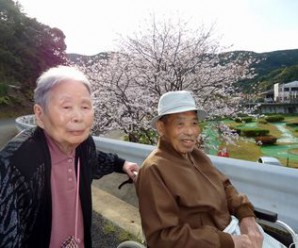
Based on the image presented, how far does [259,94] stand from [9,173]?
1237 centimetres

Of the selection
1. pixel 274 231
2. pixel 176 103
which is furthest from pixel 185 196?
pixel 274 231

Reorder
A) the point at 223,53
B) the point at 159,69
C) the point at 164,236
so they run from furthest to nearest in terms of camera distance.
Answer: the point at 223,53 → the point at 159,69 → the point at 164,236

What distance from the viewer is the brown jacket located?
182 centimetres

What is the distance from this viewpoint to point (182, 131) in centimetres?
226

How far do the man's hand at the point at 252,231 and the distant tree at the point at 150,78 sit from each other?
7096mm

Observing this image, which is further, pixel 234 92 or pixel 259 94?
pixel 259 94

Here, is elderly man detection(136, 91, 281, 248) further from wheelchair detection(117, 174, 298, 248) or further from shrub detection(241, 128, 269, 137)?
shrub detection(241, 128, 269, 137)

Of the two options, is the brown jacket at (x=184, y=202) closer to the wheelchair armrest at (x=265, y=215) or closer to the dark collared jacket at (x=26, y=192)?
the wheelchair armrest at (x=265, y=215)

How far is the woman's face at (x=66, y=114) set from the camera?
1678mm

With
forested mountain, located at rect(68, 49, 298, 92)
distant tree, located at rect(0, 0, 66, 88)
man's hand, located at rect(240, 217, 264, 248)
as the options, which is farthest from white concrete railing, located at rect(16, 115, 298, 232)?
distant tree, located at rect(0, 0, 66, 88)

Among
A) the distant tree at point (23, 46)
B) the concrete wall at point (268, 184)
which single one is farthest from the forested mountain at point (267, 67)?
the concrete wall at point (268, 184)

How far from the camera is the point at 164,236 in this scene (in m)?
1.81

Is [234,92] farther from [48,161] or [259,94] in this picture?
[48,161]

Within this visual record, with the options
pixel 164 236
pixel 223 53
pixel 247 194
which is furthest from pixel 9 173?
pixel 223 53
